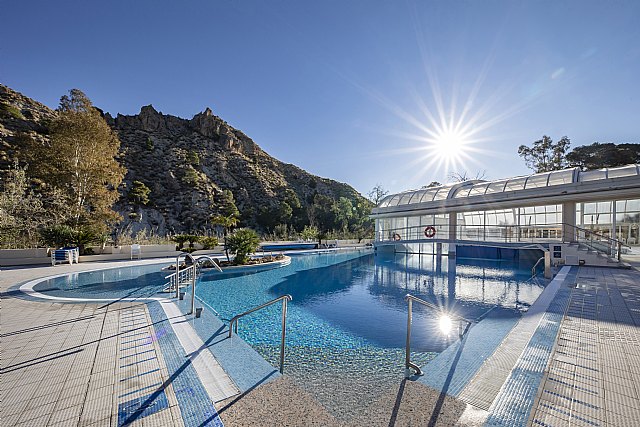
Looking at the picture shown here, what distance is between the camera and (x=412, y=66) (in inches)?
426

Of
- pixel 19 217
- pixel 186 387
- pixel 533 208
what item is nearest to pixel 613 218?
pixel 533 208

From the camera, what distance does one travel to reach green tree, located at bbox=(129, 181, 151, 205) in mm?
29656

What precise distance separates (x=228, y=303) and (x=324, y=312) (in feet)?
7.86

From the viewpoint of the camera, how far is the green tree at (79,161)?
12.9 m

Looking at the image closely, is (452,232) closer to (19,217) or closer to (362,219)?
(362,219)

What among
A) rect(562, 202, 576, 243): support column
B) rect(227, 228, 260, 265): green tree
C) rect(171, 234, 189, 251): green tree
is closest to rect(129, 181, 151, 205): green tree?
rect(171, 234, 189, 251): green tree

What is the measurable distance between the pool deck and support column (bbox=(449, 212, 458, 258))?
483 inches

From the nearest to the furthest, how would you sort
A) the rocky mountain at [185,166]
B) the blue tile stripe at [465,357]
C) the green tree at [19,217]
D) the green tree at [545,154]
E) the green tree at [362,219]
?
the blue tile stripe at [465,357] → the green tree at [19,217] → the green tree at [545,154] → the rocky mountain at [185,166] → the green tree at [362,219]

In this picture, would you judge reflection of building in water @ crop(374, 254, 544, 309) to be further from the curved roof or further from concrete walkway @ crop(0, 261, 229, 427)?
concrete walkway @ crop(0, 261, 229, 427)

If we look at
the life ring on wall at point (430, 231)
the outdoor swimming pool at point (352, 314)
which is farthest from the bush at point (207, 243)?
the life ring on wall at point (430, 231)

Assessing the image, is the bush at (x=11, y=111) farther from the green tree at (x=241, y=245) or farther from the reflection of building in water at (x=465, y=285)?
the reflection of building in water at (x=465, y=285)

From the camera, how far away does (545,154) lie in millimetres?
29375

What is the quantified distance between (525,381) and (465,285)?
280 inches

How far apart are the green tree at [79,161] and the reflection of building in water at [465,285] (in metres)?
14.0
